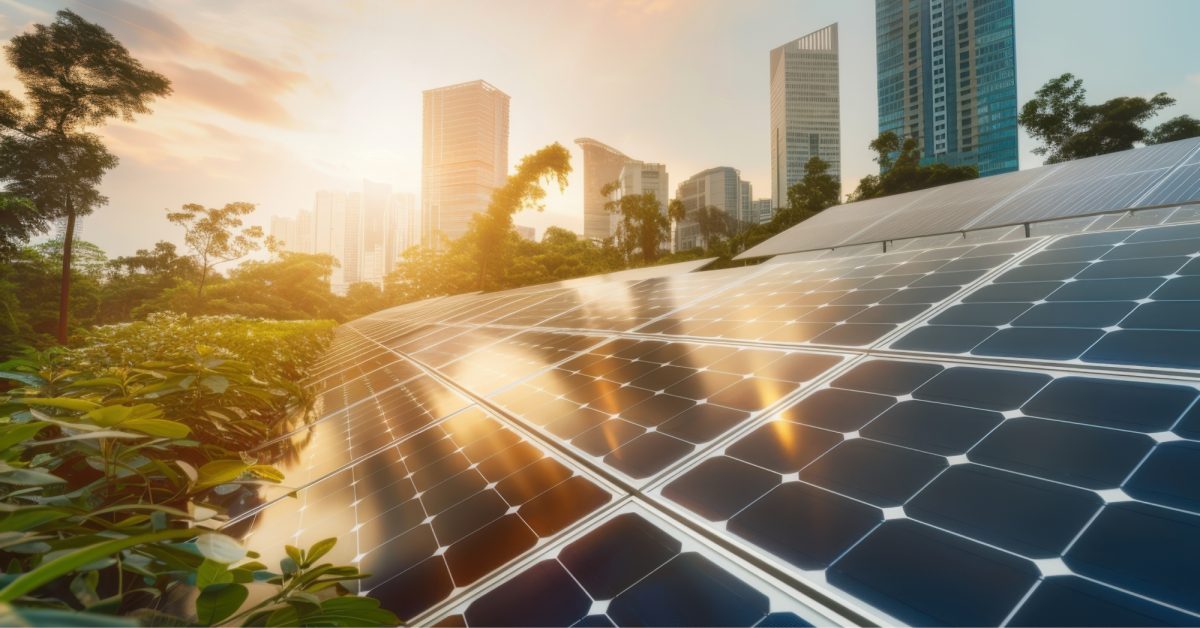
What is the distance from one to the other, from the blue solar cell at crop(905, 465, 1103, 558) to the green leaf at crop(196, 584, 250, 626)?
242 centimetres

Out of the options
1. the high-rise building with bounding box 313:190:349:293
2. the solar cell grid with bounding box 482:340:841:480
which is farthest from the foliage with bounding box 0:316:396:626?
the high-rise building with bounding box 313:190:349:293

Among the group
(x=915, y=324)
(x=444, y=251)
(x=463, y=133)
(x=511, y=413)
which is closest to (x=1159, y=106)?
(x=915, y=324)

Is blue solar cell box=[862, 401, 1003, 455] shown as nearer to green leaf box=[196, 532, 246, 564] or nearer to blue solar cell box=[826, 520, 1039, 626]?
blue solar cell box=[826, 520, 1039, 626]

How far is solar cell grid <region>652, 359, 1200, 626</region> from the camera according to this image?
1.40 metres

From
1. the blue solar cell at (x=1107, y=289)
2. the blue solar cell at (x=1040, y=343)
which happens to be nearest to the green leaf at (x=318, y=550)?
the blue solar cell at (x=1040, y=343)

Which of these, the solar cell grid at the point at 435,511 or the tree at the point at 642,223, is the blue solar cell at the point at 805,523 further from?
the tree at the point at 642,223

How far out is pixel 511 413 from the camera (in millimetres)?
3984

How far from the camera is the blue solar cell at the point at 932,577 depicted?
4.48ft

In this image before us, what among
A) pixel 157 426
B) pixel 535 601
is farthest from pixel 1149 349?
pixel 157 426

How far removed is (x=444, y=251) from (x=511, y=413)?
2657 inches

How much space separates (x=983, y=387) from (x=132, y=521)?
158 inches

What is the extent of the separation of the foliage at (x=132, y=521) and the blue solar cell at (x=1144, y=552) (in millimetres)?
2349

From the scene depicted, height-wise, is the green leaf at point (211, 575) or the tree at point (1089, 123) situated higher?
the tree at point (1089, 123)

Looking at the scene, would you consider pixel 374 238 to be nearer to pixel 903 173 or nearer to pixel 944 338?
pixel 903 173
